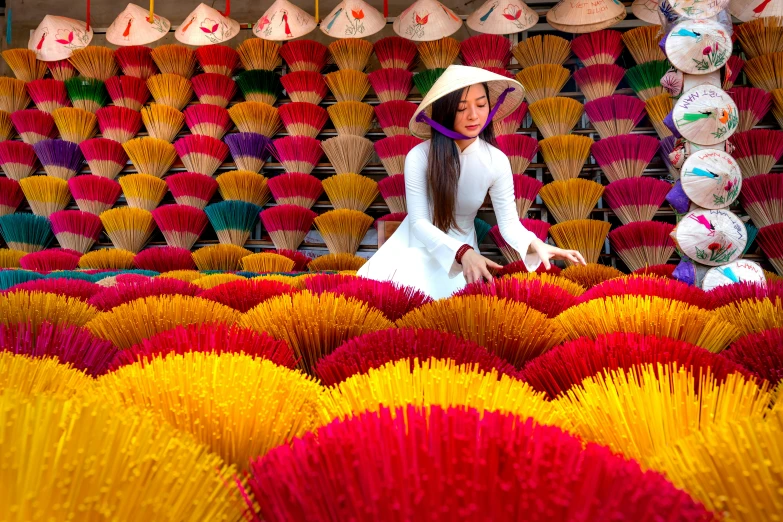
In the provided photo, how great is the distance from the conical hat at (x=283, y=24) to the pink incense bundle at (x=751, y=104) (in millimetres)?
1500

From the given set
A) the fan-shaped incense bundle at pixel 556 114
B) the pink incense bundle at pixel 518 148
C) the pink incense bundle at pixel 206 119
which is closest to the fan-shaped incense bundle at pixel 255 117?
the pink incense bundle at pixel 206 119

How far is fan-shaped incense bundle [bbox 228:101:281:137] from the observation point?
210 cm

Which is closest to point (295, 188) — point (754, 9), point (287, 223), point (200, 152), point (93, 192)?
point (287, 223)

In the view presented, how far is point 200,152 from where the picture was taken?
6.82 feet

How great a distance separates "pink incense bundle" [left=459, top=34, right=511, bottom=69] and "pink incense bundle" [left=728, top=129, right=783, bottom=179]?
0.81 metres

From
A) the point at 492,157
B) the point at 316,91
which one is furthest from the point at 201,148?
the point at 492,157

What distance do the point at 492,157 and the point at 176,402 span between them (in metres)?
1.17

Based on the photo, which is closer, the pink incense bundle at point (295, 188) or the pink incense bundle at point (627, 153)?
the pink incense bundle at point (627, 153)

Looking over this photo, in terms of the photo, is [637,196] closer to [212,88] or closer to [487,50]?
[487,50]

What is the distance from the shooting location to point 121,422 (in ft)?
0.67

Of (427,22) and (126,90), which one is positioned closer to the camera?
(427,22)

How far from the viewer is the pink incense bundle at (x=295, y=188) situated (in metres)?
1.98

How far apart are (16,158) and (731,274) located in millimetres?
2458

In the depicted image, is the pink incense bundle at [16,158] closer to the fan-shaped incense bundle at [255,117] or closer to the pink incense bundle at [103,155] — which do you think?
the pink incense bundle at [103,155]
